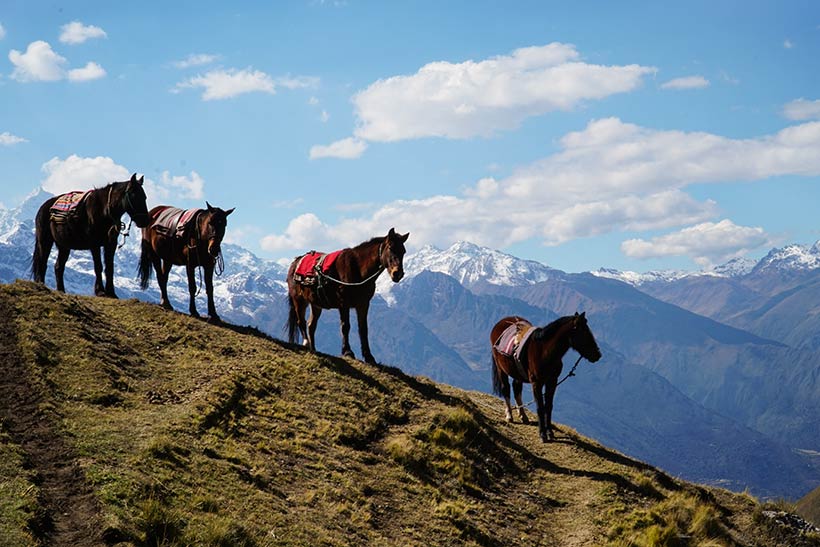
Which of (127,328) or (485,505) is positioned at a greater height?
(127,328)

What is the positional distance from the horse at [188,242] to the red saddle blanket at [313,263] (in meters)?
2.96

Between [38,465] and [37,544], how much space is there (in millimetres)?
3011

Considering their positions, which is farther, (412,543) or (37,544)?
(412,543)

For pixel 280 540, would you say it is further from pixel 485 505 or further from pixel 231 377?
pixel 231 377

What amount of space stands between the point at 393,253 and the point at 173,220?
9.01 metres

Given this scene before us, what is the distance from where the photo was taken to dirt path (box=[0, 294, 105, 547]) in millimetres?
11391

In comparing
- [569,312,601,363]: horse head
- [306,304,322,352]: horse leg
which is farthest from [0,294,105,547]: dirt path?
[569,312,601,363]: horse head

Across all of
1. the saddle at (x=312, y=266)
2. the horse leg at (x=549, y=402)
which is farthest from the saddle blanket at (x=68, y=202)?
the horse leg at (x=549, y=402)

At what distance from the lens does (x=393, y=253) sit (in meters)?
23.5

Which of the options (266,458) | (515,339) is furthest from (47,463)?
(515,339)

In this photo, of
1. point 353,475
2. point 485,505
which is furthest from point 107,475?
point 485,505

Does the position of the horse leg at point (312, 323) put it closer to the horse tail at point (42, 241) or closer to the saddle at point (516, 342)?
the saddle at point (516, 342)

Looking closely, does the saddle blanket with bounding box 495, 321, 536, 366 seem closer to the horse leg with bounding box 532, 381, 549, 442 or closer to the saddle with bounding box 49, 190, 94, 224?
the horse leg with bounding box 532, 381, 549, 442

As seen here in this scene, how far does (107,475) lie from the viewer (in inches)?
522
